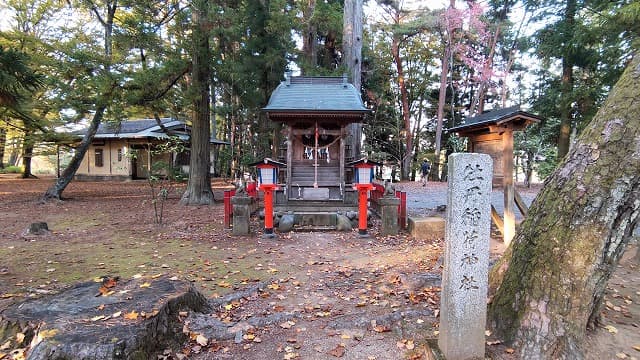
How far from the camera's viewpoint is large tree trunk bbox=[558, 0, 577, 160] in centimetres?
1264

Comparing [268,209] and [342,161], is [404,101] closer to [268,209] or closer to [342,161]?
[342,161]

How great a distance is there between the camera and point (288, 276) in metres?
5.12

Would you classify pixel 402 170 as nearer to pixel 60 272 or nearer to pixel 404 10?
pixel 404 10

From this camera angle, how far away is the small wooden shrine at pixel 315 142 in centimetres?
928

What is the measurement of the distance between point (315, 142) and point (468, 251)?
7.61m

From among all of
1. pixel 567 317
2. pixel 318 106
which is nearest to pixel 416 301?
pixel 567 317

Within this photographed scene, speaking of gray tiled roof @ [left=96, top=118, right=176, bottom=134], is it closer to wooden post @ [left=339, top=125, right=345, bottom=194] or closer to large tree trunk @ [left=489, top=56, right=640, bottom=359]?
wooden post @ [left=339, top=125, right=345, bottom=194]

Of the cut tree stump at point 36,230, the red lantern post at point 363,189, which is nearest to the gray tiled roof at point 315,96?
the red lantern post at point 363,189

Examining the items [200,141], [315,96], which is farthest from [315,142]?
[200,141]

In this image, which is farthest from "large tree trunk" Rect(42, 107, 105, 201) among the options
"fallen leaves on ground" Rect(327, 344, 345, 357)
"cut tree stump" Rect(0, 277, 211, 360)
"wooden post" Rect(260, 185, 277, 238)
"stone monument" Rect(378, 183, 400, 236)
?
"fallen leaves on ground" Rect(327, 344, 345, 357)

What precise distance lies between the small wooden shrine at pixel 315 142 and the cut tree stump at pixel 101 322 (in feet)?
20.0

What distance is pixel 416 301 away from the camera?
392 cm

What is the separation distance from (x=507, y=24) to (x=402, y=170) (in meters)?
11.1

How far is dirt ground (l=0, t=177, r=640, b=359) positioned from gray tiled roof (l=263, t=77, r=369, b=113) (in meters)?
3.45
